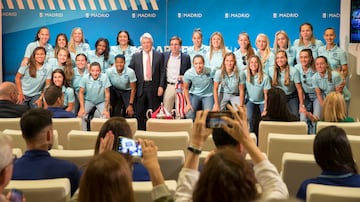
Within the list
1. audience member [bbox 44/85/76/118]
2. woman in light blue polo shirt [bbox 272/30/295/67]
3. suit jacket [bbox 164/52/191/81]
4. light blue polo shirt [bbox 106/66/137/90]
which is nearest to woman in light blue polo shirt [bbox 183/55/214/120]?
suit jacket [bbox 164/52/191/81]

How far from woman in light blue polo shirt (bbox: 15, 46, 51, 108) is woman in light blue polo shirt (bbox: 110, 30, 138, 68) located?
1123 mm

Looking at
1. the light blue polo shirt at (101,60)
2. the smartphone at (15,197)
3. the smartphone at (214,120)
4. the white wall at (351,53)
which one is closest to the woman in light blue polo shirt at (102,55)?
the light blue polo shirt at (101,60)

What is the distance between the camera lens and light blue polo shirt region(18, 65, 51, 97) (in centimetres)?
963

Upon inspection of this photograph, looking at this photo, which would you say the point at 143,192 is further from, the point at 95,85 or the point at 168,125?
the point at 95,85

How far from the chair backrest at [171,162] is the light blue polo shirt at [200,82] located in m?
5.18

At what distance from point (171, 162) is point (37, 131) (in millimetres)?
976

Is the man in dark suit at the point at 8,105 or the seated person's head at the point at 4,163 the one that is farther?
the man in dark suit at the point at 8,105

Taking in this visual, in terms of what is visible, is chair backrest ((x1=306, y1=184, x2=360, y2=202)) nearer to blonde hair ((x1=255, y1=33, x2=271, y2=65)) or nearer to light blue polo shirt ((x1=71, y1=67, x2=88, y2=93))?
blonde hair ((x1=255, y1=33, x2=271, y2=65))

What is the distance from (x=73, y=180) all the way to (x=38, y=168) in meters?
0.23

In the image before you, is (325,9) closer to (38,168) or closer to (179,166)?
(179,166)

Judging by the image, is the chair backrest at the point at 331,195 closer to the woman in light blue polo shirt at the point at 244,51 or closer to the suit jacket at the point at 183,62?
the woman in light blue polo shirt at the point at 244,51

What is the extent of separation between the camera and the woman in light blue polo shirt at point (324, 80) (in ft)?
30.1

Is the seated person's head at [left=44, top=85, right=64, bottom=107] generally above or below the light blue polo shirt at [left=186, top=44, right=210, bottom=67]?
below

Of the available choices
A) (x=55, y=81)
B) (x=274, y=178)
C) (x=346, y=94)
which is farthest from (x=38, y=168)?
(x=346, y=94)
